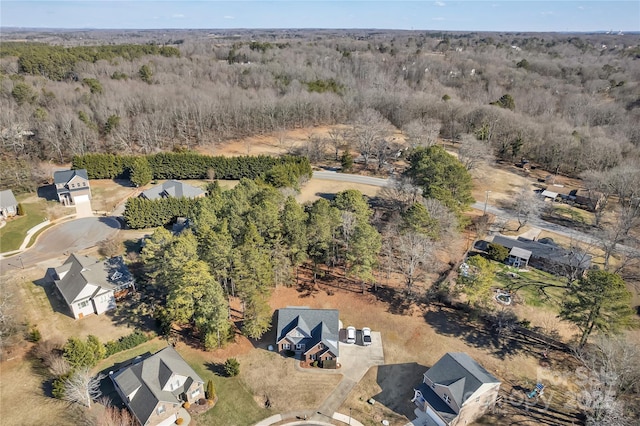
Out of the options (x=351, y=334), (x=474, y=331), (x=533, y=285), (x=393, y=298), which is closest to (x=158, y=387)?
(x=351, y=334)

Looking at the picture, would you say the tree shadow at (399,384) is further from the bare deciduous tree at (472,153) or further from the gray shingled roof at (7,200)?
the gray shingled roof at (7,200)

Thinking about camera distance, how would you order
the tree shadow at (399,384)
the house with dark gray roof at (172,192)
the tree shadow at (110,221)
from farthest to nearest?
the house with dark gray roof at (172,192), the tree shadow at (110,221), the tree shadow at (399,384)

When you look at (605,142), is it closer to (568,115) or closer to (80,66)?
(568,115)

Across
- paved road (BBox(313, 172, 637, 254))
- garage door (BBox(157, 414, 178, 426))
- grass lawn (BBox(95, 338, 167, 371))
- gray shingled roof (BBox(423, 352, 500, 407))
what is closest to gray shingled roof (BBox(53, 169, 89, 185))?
grass lawn (BBox(95, 338, 167, 371))

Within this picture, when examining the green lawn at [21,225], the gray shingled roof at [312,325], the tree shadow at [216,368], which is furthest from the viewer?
the green lawn at [21,225]

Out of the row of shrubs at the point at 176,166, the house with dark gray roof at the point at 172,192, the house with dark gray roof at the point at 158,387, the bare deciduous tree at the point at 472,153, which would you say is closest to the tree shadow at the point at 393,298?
the house with dark gray roof at the point at 158,387

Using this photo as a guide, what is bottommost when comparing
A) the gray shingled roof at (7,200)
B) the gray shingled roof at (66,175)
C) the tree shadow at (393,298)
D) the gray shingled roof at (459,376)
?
the tree shadow at (393,298)

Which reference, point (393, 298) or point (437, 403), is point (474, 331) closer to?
point (393, 298)
